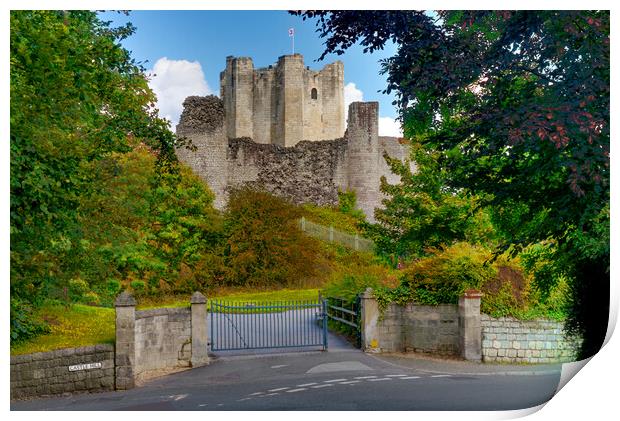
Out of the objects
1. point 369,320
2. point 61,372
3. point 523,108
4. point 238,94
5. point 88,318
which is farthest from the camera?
point 238,94

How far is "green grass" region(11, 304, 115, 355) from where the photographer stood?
7129 mm

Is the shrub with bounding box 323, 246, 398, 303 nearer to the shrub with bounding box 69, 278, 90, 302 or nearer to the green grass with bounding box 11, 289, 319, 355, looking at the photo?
the green grass with bounding box 11, 289, 319, 355

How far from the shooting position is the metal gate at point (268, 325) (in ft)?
A: 25.4

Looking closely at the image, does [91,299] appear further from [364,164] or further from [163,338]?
[364,164]

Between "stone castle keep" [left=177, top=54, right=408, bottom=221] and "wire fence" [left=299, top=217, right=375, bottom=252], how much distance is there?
0.73 metres

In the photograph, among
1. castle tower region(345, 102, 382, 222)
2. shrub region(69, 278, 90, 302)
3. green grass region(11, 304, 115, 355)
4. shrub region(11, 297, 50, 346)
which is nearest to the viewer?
shrub region(11, 297, 50, 346)

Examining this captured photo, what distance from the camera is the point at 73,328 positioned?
7.55 m

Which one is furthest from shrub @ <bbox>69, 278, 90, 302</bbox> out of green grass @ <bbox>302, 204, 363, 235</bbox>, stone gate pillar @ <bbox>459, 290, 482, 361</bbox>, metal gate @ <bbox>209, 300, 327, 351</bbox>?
stone gate pillar @ <bbox>459, 290, 482, 361</bbox>

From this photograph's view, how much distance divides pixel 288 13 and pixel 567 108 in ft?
8.43

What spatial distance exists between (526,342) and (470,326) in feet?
2.73

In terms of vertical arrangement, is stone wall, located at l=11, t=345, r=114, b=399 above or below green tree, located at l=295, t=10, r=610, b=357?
below

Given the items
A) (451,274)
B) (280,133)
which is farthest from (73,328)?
(280,133)

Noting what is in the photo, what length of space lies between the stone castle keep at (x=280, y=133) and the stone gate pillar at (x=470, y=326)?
2.48 metres
